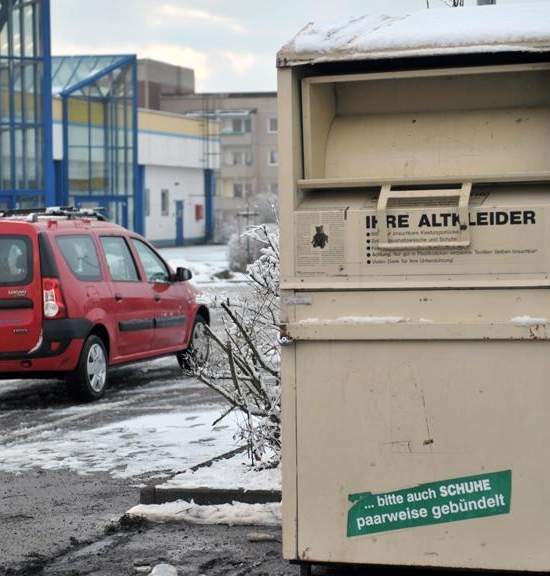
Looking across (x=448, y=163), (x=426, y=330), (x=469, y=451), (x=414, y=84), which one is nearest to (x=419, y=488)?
(x=469, y=451)

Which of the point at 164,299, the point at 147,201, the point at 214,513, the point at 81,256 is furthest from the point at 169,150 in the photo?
the point at 214,513

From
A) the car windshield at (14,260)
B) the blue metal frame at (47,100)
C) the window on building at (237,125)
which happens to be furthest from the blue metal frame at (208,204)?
the car windshield at (14,260)

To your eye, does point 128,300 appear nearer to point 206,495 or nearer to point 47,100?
point 206,495

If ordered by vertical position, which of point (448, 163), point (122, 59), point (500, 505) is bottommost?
point (500, 505)

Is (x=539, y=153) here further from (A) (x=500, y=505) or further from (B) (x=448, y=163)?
(A) (x=500, y=505)

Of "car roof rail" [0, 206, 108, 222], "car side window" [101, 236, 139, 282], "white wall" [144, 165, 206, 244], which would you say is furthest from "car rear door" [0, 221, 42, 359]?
"white wall" [144, 165, 206, 244]

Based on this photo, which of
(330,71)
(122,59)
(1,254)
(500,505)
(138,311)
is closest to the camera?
(500,505)

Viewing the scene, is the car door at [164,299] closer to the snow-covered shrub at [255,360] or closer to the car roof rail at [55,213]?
the car roof rail at [55,213]

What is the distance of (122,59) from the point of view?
5006cm

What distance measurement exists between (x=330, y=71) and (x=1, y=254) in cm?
763

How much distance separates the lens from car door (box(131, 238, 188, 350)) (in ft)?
49.1

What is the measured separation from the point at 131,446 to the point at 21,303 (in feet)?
9.55

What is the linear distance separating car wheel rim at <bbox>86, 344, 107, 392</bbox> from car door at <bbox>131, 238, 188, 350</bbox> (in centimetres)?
134

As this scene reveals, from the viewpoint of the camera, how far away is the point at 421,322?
5.77m
